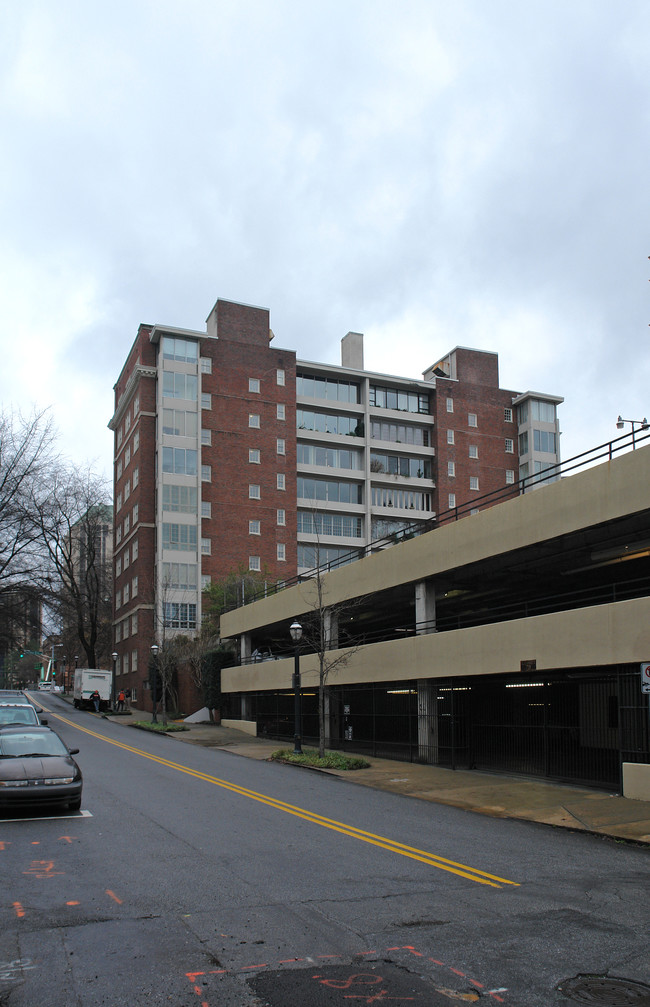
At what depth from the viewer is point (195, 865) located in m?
10.4

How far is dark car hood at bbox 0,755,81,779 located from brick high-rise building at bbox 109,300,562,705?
4242 cm

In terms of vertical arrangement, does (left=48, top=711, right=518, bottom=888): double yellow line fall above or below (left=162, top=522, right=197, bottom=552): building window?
below

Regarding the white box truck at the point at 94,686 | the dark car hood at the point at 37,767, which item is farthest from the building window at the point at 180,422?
the dark car hood at the point at 37,767

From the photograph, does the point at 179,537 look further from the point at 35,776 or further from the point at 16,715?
the point at 35,776

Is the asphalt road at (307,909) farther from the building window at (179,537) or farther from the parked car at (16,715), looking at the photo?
the building window at (179,537)

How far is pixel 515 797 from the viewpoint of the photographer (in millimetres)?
17688

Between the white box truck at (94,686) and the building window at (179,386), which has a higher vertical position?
the building window at (179,386)

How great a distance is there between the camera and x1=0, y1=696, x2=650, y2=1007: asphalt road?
241 inches

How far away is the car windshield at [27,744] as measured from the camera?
50.4ft

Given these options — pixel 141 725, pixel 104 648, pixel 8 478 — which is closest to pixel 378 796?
pixel 141 725

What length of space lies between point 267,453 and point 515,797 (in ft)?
172

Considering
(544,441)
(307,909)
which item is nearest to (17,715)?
(307,909)

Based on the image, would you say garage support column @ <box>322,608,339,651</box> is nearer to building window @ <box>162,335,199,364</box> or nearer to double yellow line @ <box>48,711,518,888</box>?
double yellow line @ <box>48,711,518,888</box>

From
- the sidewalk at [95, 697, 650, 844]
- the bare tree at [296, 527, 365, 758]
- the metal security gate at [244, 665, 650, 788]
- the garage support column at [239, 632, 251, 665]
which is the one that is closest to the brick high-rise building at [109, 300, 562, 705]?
the garage support column at [239, 632, 251, 665]
